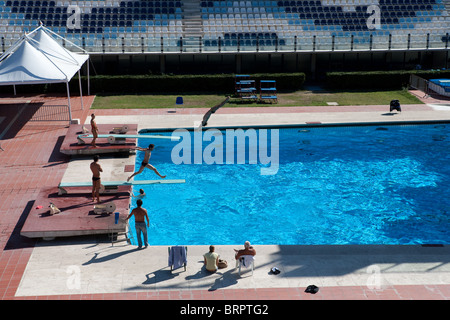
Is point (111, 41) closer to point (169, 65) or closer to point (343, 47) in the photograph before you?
point (169, 65)

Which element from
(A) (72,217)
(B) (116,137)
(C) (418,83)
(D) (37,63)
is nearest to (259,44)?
(C) (418,83)

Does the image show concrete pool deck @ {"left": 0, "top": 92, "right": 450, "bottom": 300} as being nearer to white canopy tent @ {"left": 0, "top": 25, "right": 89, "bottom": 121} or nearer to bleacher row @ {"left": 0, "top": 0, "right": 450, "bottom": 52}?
white canopy tent @ {"left": 0, "top": 25, "right": 89, "bottom": 121}

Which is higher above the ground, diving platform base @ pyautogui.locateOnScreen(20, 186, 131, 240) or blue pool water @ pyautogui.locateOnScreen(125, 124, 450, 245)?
diving platform base @ pyautogui.locateOnScreen(20, 186, 131, 240)

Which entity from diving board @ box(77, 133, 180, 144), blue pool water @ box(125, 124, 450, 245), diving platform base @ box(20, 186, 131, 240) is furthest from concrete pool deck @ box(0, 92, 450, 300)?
diving board @ box(77, 133, 180, 144)

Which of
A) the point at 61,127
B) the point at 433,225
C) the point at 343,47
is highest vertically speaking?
the point at 343,47

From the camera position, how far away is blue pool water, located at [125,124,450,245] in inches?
778

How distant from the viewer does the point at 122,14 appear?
41031 mm

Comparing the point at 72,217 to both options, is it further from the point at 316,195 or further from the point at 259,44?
the point at 259,44

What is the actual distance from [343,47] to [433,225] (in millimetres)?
20101

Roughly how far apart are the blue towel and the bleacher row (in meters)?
23.6

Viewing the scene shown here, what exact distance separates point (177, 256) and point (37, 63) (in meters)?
16.1

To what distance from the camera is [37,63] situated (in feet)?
92.3

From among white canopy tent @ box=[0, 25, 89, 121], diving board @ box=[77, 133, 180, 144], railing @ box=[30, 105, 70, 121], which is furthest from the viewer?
railing @ box=[30, 105, 70, 121]
